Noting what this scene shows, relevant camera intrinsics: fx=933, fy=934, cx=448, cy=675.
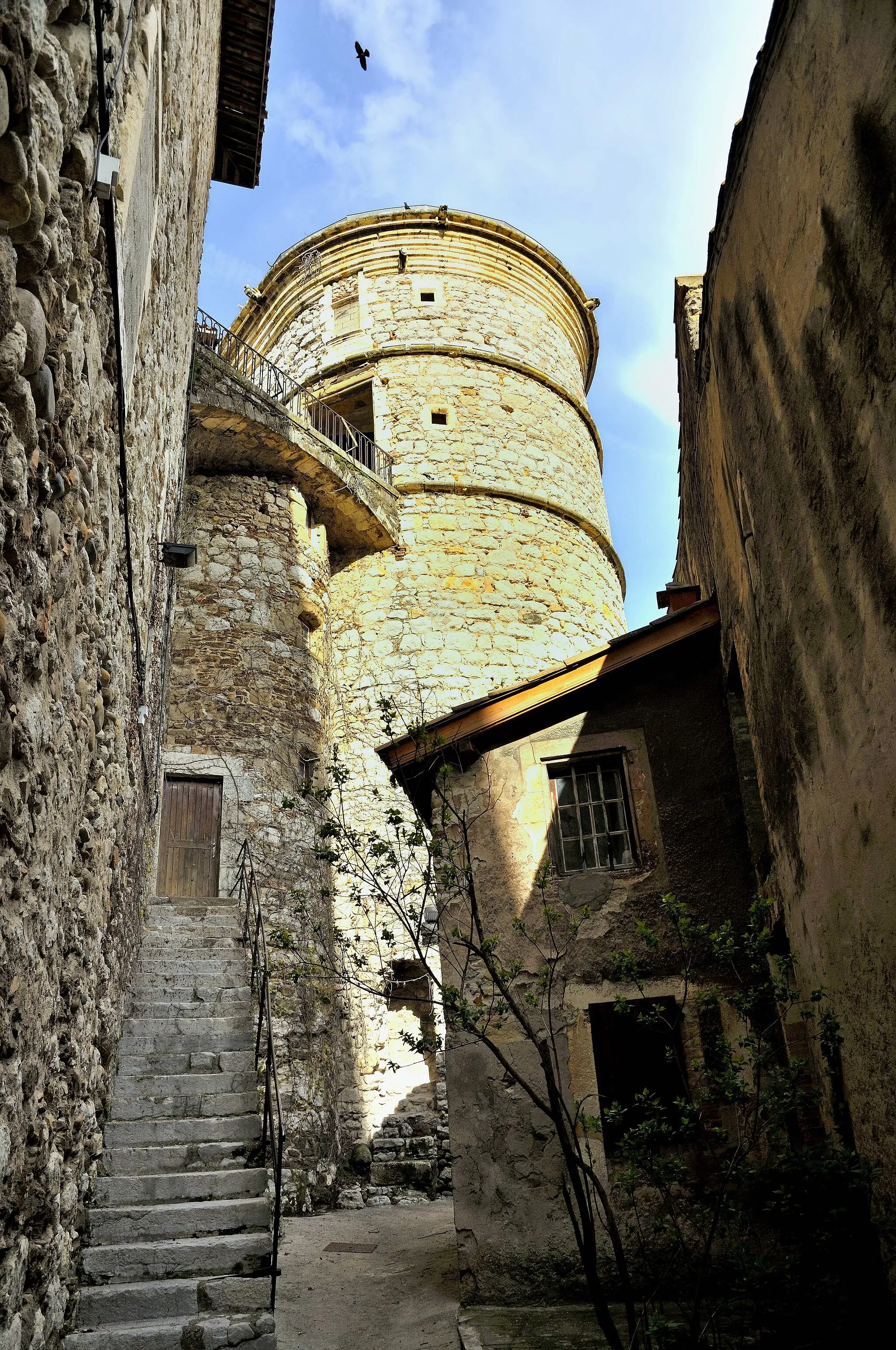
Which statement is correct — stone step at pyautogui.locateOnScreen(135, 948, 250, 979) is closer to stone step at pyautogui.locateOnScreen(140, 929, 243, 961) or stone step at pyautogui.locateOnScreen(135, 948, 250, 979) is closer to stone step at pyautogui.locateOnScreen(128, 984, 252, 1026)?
stone step at pyautogui.locateOnScreen(140, 929, 243, 961)

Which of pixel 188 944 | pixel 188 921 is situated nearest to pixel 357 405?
pixel 188 921

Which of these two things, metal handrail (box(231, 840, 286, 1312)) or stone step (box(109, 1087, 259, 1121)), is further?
stone step (box(109, 1087, 259, 1121))

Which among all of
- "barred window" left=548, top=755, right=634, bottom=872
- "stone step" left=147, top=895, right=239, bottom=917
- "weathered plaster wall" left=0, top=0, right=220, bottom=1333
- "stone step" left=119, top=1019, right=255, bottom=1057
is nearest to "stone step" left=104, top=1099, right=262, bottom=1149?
"weathered plaster wall" left=0, top=0, right=220, bottom=1333

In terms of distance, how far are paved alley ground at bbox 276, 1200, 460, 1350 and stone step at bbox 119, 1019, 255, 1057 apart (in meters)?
1.39

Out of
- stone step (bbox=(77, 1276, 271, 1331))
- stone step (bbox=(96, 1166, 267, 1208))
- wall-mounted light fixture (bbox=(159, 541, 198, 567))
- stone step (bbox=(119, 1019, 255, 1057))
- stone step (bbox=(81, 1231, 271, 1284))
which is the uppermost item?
wall-mounted light fixture (bbox=(159, 541, 198, 567))

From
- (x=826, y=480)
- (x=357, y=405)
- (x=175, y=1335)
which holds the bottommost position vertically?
(x=175, y=1335)

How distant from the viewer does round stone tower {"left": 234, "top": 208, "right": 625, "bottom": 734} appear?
12.3 m

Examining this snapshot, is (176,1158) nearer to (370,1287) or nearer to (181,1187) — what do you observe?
(181,1187)

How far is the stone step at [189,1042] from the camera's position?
520 cm

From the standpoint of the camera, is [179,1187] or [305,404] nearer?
[179,1187]

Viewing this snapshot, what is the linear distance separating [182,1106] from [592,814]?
3124 millimetres

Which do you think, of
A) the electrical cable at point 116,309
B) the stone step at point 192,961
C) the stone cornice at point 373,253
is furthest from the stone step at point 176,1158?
the stone cornice at point 373,253

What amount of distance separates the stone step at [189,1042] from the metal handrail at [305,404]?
9.07 m

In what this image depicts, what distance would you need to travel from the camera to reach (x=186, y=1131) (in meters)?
4.67
